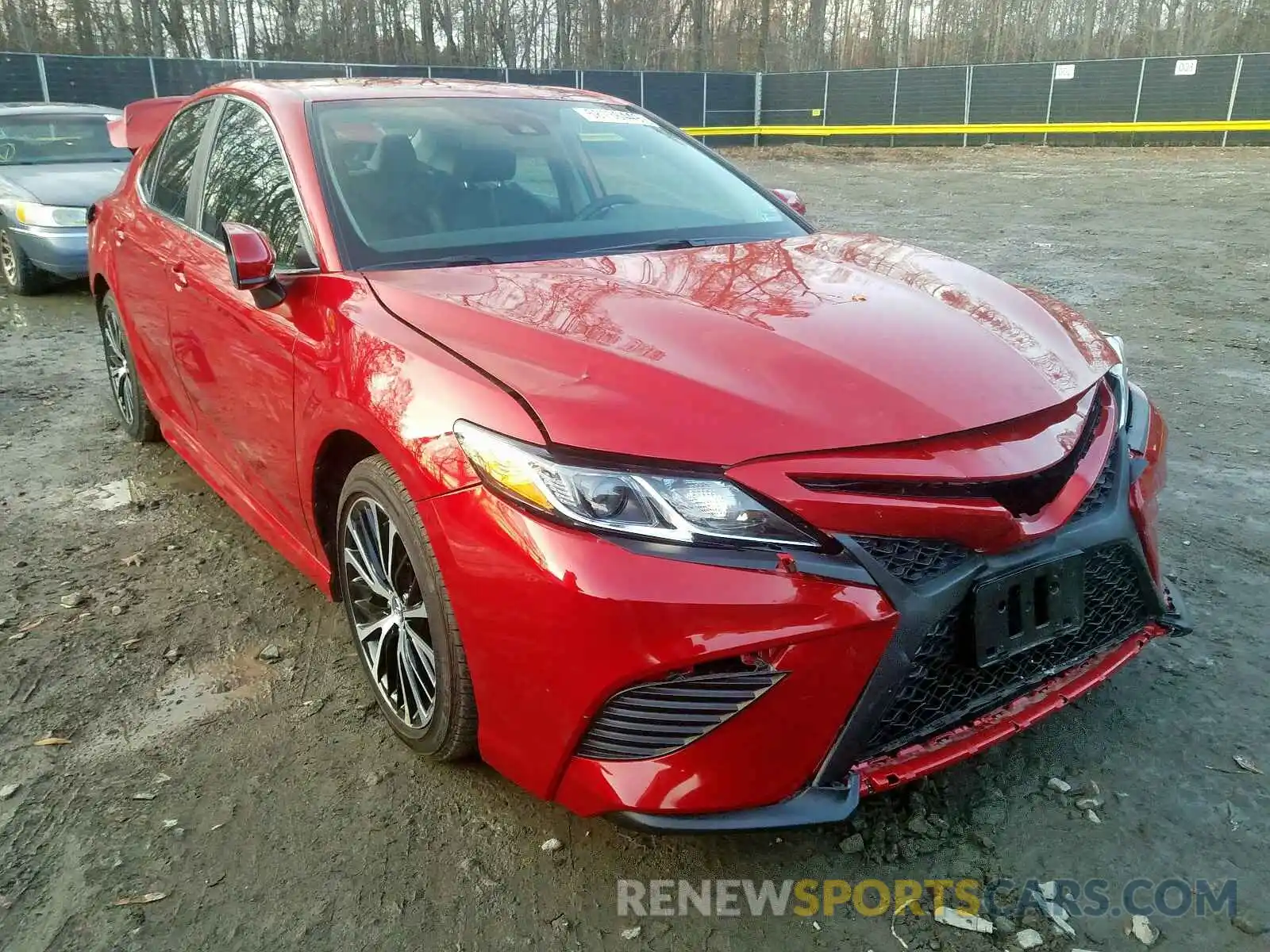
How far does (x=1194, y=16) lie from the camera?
31.9m

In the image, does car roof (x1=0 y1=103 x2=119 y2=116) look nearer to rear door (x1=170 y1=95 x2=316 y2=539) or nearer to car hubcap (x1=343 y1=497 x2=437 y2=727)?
rear door (x1=170 y1=95 x2=316 y2=539)

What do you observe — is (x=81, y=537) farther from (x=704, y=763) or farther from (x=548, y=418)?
(x=704, y=763)

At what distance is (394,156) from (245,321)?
668 mm

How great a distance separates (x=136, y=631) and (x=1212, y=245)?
10.3 m

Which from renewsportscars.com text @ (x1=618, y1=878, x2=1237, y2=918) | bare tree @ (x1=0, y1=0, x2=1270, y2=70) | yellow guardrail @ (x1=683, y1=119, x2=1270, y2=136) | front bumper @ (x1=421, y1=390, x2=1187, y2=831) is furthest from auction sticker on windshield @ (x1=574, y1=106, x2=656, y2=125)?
bare tree @ (x1=0, y1=0, x2=1270, y2=70)

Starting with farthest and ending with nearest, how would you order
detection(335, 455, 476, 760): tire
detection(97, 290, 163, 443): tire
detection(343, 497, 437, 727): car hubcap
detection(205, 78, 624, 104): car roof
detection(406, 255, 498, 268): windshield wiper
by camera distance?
detection(97, 290, 163, 443): tire < detection(205, 78, 624, 104): car roof < detection(406, 255, 498, 268): windshield wiper < detection(343, 497, 437, 727): car hubcap < detection(335, 455, 476, 760): tire

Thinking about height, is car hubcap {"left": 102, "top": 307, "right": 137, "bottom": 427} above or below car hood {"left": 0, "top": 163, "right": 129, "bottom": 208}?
below

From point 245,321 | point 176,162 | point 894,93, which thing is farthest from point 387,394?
point 894,93

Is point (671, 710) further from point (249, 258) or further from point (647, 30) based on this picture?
point (647, 30)

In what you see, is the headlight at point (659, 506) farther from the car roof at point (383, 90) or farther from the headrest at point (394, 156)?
the car roof at point (383, 90)

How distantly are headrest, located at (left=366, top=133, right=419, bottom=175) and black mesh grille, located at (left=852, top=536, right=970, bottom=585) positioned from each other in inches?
74.6

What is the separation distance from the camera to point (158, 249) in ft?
12.1

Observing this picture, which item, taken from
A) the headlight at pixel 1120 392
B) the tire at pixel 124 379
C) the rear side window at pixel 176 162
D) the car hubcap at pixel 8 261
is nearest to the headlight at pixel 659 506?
the headlight at pixel 1120 392

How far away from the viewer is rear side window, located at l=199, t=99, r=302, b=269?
9.30 feet
